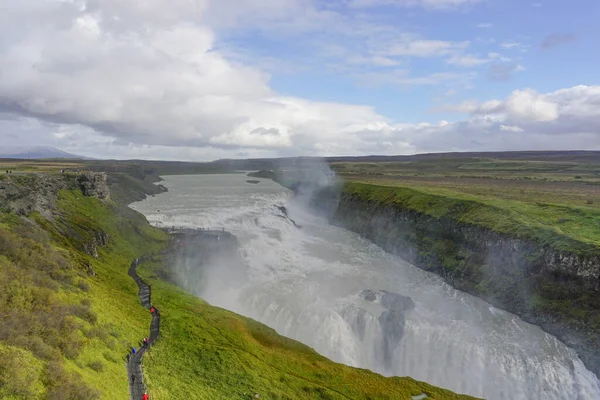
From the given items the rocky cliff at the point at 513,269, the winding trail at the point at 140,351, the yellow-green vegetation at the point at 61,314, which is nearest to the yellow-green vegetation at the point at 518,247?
the rocky cliff at the point at 513,269

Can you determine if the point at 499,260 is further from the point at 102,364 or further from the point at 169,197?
the point at 169,197

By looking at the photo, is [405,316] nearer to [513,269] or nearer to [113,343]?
[513,269]

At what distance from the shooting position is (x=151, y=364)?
34.6 meters

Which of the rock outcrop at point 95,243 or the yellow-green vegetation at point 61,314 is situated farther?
the rock outcrop at point 95,243

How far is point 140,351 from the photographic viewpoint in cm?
3688

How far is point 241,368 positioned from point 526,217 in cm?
6137

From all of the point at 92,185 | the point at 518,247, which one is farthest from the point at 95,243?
the point at 518,247

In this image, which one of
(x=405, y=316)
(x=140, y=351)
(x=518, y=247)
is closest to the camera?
(x=140, y=351)

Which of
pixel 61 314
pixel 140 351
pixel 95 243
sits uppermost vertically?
pixel 61 314

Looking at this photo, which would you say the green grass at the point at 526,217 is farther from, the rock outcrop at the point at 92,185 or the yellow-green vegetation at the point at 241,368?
the rock outcrop at the point at 92,185

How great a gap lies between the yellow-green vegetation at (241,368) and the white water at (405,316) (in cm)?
743

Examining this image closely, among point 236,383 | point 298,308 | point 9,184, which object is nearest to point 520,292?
point 298,308

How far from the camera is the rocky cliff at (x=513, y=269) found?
168 feet

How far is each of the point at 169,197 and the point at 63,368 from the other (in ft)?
487
